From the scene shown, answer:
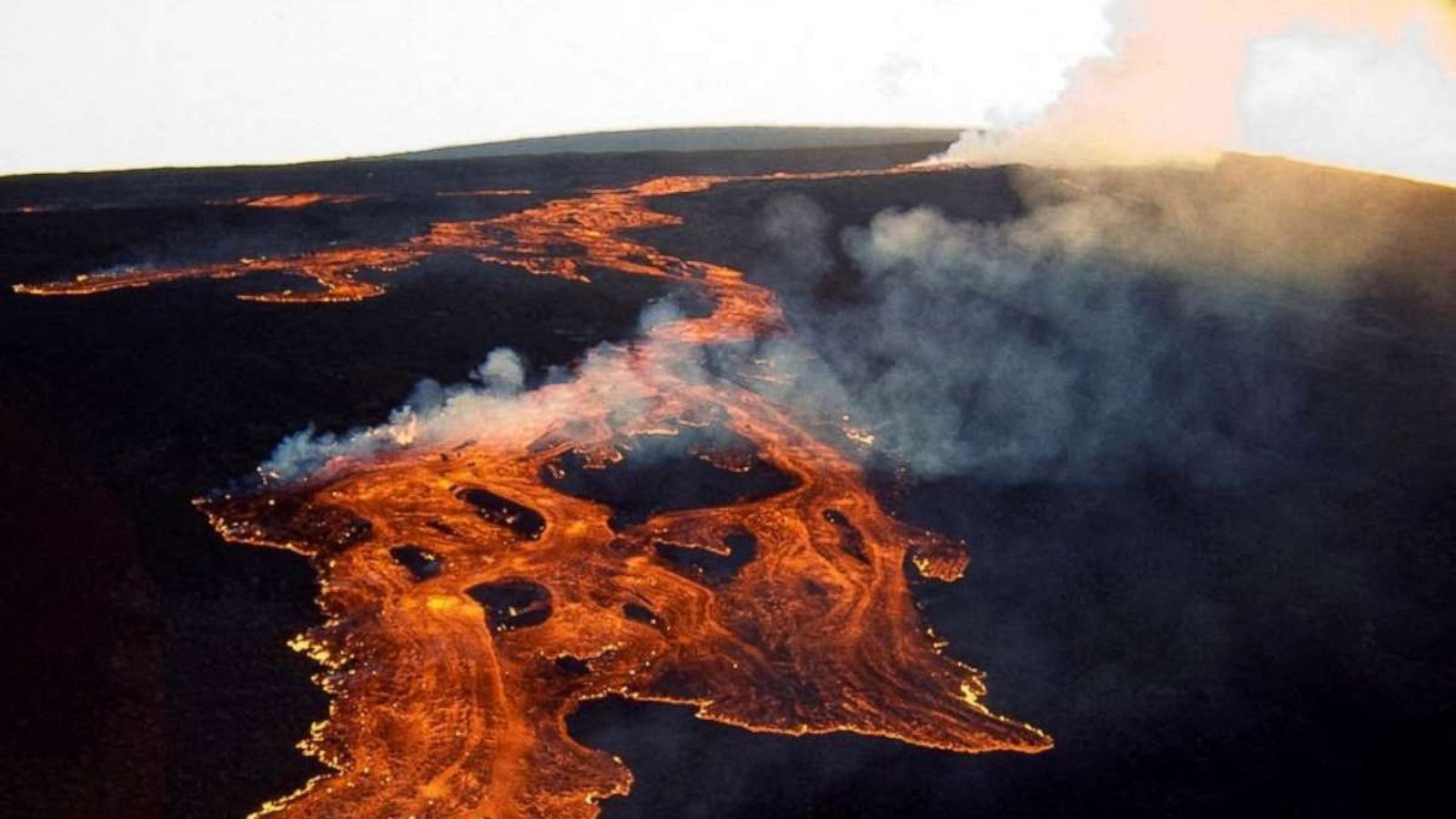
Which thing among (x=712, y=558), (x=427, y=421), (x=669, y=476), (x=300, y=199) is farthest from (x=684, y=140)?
(x=712, y=558)

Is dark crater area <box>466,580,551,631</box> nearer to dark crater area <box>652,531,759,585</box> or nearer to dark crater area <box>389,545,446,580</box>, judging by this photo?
dark crater area <box>389,545,446,580</box>

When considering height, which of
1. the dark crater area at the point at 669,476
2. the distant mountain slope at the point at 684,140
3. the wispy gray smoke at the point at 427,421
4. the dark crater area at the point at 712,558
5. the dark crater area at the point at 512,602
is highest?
the distant mountain slope at the point at 684,140

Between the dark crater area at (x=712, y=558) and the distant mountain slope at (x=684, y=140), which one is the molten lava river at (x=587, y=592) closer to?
the dark crater area at (x=712, y=558)

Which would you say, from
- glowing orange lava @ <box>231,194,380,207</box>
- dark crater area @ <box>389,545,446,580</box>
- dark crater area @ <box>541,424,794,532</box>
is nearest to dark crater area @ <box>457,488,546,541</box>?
dark crater area @ <box>541,424,794,532</box>

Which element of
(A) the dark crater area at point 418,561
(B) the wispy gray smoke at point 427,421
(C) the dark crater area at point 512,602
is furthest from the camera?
(B) the wispy gray smoke at point 427,421

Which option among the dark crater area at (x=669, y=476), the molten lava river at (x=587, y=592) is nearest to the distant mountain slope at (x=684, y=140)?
the dark crater area at (x=669, y=476)

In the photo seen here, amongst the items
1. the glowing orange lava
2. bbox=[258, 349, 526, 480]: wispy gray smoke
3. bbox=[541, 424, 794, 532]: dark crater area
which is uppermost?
the glowing orange lava
